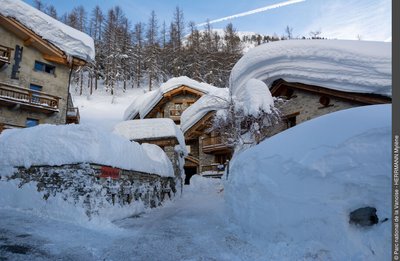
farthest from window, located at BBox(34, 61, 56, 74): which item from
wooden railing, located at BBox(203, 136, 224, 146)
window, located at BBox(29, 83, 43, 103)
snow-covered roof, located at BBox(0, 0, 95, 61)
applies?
wooden railing, located at BBox(203, 136, 224, 146)

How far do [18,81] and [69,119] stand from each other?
6.11 m

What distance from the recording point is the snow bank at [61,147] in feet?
24.8

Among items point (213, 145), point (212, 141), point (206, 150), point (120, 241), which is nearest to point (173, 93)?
point (212, 141)

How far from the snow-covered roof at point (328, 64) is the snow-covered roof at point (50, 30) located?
12219mm

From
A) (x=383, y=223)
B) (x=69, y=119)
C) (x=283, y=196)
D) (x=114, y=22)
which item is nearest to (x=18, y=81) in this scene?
(x=69, y=119)

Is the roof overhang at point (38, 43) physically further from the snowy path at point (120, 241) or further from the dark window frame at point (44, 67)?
the snowy path at point (120, 241)

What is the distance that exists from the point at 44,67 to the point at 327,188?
21.1m

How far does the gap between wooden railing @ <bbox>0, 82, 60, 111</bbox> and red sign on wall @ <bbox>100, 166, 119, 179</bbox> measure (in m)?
11.8

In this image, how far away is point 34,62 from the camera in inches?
778

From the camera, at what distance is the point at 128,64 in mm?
47719

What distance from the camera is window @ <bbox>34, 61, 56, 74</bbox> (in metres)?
20.0

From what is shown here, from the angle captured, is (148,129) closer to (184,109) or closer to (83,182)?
(83,182)
